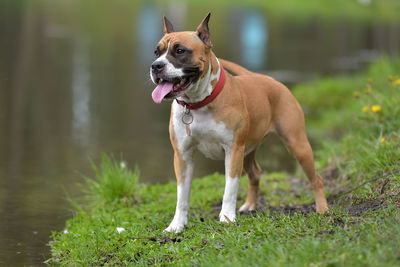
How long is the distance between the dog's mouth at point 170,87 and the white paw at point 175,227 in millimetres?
1153

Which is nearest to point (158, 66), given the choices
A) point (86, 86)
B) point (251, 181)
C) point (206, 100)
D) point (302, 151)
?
point (206, 100)

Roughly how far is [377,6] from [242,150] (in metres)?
49.3

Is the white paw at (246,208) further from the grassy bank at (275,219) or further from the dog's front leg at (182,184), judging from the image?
the dog's front leg at (182,184)

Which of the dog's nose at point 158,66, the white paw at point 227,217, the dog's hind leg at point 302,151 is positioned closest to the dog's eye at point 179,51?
the dog's nose at point 158,66

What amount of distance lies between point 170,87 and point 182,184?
1.00 m

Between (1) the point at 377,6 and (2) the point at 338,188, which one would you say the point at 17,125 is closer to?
(2) the point at 338,188

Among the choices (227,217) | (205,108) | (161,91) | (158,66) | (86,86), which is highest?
(158,66)

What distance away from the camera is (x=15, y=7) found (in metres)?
31.3

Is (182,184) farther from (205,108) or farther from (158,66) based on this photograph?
(158,66)

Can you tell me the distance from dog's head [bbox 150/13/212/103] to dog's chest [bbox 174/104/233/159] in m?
0.30

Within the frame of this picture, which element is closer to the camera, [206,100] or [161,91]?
[161,91]

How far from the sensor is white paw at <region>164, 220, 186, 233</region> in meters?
6.05

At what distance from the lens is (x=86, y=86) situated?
15852 millimetres

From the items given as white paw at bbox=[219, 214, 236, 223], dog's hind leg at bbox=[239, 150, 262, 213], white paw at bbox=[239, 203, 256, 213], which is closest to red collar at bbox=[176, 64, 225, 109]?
white paw at bbox=[219, 214, 236, 223]
